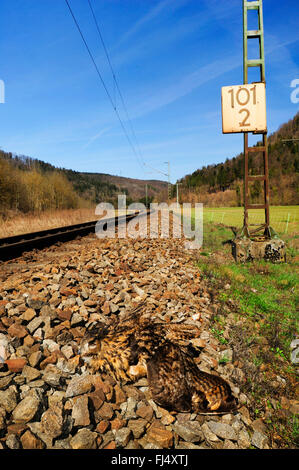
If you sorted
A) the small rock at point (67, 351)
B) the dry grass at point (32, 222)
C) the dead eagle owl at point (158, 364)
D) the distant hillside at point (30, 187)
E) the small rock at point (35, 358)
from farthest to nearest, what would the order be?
the distant hillside at point (30, 187) < the dry grass at point (32, 222) < the small rock at point (67, 351) < the small rock at point (35, 358) < the dead eagle owl at point (158, 364)

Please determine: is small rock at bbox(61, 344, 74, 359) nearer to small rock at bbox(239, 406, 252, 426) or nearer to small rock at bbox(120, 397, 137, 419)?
small rock at bbox(120, 397, 137, 419)

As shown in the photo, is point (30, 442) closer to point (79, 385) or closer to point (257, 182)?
point (79, 385)

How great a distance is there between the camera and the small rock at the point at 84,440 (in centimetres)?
184

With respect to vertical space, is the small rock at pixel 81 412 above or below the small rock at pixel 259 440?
above

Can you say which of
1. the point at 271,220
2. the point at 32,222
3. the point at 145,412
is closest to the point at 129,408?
the point at 145,412

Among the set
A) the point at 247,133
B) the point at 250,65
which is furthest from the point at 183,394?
the point at 250,65

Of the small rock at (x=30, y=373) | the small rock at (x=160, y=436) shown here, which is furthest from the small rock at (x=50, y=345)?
the small rock at (x=160, y=436)

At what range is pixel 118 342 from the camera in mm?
2836

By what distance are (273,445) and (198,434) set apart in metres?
0.63

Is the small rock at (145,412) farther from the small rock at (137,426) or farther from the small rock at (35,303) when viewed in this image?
the small rock at (35,303)

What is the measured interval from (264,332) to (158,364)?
1.98m

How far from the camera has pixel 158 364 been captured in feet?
8.63

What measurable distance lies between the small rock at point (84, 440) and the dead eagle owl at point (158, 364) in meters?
0.58

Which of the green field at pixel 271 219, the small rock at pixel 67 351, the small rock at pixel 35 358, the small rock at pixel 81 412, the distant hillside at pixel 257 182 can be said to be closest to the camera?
the small rock at pixel 81 412
